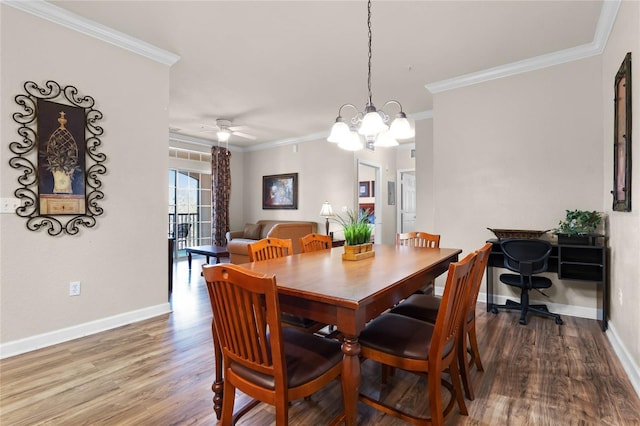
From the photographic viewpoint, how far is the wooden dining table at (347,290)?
4.38 ft

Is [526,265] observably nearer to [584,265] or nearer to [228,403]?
[584,265]

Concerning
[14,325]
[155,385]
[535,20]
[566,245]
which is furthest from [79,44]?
[566,245]

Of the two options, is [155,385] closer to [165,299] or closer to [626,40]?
[165,299]

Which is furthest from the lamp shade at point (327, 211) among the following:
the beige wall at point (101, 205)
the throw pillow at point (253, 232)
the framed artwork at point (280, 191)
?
the beige wall at point (101, 205)

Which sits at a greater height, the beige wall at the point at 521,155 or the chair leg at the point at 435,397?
the beige wall at the point at 521,155

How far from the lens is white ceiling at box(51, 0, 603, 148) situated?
8.49 feet

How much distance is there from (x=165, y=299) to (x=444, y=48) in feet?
12.5

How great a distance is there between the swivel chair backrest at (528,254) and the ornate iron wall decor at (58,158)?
12.6 ft

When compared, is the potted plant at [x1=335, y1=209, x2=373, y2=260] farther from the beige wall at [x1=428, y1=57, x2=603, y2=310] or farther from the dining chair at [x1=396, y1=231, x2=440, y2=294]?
the beige wall at [x1=428, y1=57, x2=603, y2=310]

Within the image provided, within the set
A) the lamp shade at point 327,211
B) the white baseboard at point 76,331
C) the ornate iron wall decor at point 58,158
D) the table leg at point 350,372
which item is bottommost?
the white baseboard at point 76,331

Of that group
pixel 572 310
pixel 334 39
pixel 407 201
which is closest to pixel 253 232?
pixel 407 201

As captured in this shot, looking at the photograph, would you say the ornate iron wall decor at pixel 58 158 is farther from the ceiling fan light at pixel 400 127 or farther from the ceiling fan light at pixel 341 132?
the ceiling fan light at pixel 400 127

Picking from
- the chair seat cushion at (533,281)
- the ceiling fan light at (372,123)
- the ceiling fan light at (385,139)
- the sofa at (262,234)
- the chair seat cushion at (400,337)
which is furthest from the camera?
the sofa at (262,234)

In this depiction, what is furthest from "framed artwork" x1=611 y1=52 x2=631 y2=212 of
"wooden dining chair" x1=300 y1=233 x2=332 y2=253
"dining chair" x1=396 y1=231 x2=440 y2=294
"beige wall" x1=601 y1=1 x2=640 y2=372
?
"wooden dining chair" x1=300 y1=233 x2=332 y2=253
